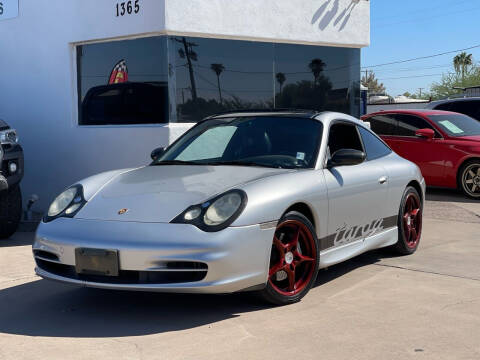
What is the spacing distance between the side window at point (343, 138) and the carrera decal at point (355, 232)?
681 millimetres

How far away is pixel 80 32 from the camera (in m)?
9.50

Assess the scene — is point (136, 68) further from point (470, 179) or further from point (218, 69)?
point (470, 179)

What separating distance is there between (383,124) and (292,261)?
26.1ft

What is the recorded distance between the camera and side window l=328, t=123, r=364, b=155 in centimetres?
582

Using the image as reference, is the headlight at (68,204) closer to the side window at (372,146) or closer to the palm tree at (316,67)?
the side window at (372,146)

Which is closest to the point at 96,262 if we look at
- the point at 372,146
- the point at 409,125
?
the point at 372,146

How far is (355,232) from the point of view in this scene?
18.6 feet

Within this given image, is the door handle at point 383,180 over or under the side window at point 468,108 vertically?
under

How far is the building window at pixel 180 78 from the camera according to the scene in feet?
29.8

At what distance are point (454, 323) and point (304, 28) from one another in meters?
6.84

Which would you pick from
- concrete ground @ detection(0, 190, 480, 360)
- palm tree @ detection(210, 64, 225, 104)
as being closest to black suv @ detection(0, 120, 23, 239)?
concrete ground @ detection(0, 190, 480, 360)

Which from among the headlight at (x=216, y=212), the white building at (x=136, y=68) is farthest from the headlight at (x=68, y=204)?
the white building at (x=136, y=68)

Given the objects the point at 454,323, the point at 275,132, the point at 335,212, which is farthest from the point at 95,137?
the point at 454,323

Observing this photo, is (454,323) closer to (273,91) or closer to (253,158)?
(253,158)
